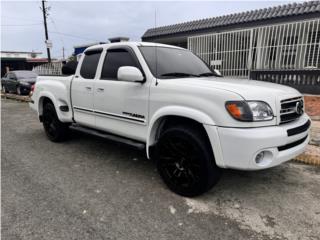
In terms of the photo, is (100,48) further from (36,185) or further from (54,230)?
(54,230)

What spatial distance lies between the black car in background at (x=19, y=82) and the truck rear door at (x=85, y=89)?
12159 mm

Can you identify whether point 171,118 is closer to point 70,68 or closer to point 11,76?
point 70,68

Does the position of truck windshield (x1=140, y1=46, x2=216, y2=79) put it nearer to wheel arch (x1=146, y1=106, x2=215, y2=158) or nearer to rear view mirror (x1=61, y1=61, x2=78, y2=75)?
wheel arch (x1=146, y1=106, x2=215, y2=158)

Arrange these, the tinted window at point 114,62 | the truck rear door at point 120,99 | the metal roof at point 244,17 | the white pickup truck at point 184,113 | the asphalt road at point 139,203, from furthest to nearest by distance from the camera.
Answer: the metal roof at point 244,17, the tinted window at point 114,62, the truck rear door at point 120,99, the white pickup truck at point 184,113, the asphalt road at point 139,203

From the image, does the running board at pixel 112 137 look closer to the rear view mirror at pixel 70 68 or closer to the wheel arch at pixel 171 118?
the wheel arch at pixel 171 118

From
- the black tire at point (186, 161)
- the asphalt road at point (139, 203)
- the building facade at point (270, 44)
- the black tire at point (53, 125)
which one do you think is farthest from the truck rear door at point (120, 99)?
the building facade at point (270, 44)

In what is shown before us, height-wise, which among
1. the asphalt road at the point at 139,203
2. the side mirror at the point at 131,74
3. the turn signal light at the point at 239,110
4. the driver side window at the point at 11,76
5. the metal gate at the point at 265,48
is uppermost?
the metal gate at the point at 265,48

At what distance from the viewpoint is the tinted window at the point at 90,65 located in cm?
435

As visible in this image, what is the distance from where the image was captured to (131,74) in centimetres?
323

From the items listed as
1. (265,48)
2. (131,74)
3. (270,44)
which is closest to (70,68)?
(131,74)

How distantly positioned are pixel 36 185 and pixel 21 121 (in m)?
5.55

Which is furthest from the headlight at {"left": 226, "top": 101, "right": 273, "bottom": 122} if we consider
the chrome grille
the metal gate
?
the metal gate

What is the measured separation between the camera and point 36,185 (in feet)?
11.4

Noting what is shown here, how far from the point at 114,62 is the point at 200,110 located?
1.88 m
